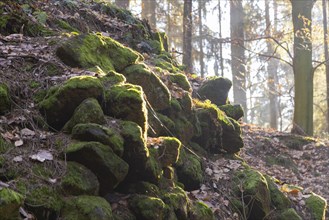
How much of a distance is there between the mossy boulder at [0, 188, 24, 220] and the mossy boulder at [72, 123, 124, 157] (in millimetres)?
1106

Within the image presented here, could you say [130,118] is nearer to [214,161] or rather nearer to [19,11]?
[214,161]

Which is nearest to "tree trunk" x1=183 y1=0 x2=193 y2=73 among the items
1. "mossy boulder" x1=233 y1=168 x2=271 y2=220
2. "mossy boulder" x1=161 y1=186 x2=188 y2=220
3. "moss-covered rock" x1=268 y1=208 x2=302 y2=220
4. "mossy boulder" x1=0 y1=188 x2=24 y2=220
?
"mossy boulder" x1=233 y1=168 x2=271 y2=220

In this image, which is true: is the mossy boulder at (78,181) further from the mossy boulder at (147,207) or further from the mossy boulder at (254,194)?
the mossy boulder at (254,194)

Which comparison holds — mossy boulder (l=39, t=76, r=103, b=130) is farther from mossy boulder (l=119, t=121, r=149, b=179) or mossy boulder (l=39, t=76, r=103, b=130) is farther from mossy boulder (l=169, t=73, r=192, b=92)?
mossy boulder (l=169, t=73, r=192, b=92)

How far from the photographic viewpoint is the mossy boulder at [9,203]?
287cm

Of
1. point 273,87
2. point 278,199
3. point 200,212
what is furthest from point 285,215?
point 273,87

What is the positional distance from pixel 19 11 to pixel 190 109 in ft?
10.7

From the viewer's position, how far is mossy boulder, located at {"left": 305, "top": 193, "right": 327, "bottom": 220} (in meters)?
6.41

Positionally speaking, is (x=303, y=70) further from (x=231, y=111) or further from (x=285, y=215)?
(x=285, y=215)

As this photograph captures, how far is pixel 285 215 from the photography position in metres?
5.93

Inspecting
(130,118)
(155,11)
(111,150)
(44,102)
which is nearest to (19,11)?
(44,102)

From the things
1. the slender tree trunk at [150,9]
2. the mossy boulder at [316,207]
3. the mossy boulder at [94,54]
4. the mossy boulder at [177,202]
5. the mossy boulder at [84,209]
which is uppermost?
the slender tree trunk at [150,9]

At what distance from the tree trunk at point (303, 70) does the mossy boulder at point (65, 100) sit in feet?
29.4

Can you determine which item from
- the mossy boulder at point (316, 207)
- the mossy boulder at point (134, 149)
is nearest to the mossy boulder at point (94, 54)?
the mossy boulder at point (134, 149)
